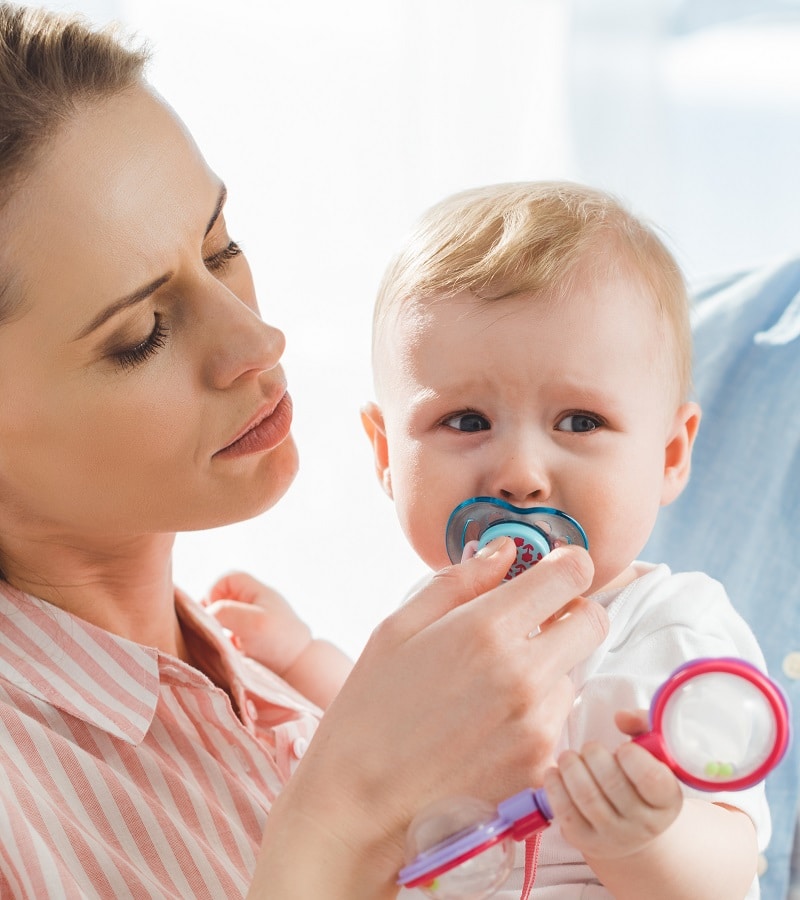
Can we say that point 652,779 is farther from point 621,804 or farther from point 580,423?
point 580,423

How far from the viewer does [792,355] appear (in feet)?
6.44

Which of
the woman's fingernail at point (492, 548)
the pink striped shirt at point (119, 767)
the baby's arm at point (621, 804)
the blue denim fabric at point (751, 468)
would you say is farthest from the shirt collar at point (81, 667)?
the blue denim fabric at point (751, 468)

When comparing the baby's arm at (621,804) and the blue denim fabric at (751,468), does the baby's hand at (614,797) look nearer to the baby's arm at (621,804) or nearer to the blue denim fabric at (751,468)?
the baby's arm at (621,804)

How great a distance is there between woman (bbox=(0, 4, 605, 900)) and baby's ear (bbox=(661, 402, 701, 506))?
0.41 meters

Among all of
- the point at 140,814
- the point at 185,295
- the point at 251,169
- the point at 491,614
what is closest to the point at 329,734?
the point at 491,614

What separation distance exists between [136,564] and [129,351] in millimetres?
379

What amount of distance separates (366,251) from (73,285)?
6.64 feet

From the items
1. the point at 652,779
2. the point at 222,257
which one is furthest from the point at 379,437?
the point at 652,779

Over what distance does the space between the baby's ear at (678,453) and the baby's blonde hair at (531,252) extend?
25 mm

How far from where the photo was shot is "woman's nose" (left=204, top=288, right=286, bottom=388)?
1409mm

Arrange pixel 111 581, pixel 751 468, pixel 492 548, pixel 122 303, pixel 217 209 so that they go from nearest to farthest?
pixel 492 548 < pixel 122 303 < pixel 217 209 < pixel 111 581 < pixel 751 468

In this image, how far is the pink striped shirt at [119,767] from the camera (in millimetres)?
1276

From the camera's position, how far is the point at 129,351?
139cm

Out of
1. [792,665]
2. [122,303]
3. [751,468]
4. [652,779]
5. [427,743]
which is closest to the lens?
[652,779]
